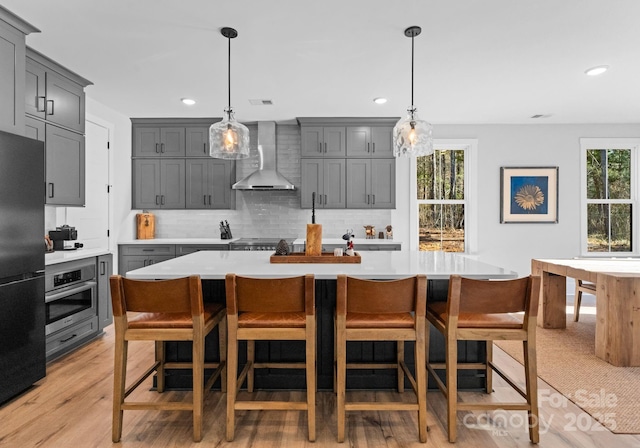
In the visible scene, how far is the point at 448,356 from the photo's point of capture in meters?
2.03

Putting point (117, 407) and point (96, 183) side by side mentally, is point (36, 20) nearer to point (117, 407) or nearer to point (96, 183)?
point (96, 183)

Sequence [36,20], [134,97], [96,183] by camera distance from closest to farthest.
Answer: [36,20] → [134,97] → [96,183]

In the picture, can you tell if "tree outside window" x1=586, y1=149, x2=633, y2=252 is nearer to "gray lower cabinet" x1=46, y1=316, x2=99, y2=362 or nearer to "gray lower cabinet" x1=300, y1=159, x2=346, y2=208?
"gray lower cabinet" x1=300, y1=159, x2=346, y2=208

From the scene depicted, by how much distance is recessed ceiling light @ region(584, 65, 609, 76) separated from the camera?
355 centimetres

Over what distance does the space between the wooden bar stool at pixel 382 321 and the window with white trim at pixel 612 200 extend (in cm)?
513

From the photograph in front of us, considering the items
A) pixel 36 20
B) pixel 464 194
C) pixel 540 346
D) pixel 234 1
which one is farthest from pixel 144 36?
pixel 464 194

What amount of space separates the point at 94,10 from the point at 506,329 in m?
3.31

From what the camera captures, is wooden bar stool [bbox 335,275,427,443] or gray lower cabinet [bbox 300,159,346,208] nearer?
wooden bar stool [bbox 335,275,427,443]

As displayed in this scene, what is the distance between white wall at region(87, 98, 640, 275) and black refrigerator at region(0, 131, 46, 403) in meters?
2.99

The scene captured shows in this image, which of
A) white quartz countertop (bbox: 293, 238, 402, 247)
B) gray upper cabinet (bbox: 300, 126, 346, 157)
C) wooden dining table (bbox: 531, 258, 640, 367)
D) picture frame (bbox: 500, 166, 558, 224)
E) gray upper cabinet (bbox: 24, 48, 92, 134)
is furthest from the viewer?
picture frame (bbox: 500, 166, 558, 224)

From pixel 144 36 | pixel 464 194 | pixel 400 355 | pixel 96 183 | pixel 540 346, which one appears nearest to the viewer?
pixel 400 355

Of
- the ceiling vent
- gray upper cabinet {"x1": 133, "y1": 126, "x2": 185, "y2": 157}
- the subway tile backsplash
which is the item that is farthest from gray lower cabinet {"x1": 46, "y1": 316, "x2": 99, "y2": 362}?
the ceiling vent

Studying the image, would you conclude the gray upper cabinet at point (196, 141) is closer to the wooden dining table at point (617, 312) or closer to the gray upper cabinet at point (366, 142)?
the gray upper cabinet at point (366, 142)

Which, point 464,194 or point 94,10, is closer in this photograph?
point 94,10
